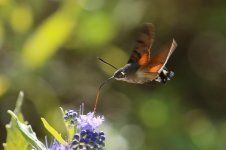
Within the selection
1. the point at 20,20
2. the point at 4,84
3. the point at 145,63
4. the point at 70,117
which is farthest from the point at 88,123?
the point at 20,20

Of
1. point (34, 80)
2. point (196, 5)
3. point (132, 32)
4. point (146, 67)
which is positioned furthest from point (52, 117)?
point (146, 67)

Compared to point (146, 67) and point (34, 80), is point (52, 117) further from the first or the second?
point (146, 67)

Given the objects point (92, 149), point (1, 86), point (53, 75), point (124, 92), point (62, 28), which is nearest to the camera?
point (92, 149)

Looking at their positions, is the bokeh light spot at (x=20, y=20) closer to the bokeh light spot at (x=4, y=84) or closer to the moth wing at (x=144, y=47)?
the bokeh light spot at (x=4, y=84)

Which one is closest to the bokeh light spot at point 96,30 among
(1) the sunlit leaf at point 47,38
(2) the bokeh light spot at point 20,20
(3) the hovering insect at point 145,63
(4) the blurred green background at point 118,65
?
(4) the blurred green background at point 118,65

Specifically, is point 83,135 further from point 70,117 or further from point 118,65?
point 118,65
